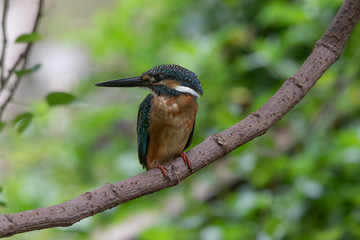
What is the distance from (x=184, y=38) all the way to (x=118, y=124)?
94cm

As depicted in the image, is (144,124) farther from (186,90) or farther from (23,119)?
(23,119)

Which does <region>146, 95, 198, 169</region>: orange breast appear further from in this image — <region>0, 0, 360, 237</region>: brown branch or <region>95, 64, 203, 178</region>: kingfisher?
<region>0, 0, 360, 237</region>: brown branch

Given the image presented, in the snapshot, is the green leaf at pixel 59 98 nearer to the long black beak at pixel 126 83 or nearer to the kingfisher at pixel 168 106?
the long black beak at pixel 126 83

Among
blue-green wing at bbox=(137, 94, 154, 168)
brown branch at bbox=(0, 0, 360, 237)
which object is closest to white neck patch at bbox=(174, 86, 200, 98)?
blue-green wing at bbox=(137, 94, 154, 168)

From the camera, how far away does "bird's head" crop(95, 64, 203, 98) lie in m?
1.81

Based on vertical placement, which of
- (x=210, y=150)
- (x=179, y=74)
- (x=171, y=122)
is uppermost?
(x=179, y=74)

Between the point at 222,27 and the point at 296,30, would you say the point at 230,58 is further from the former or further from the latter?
the point at 296,30

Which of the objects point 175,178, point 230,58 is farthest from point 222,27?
point 175,178

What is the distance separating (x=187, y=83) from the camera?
6.03 feet

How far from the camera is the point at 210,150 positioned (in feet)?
4.53

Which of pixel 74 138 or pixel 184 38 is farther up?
pixel 184 38

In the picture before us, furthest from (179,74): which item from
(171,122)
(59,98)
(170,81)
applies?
(59,98)

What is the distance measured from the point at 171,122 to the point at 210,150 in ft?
1.65

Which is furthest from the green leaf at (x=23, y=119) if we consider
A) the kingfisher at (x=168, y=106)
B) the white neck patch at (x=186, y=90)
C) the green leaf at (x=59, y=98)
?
the white neck patch at (x=186, y=90)
